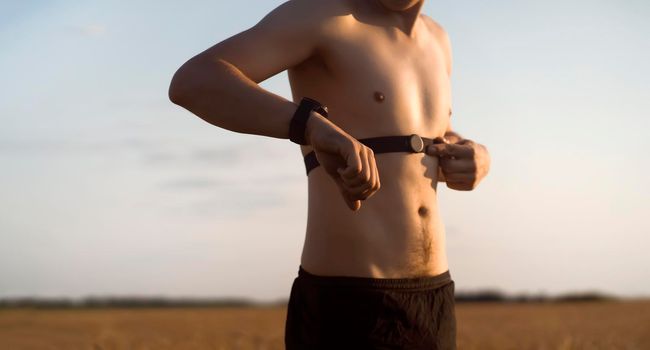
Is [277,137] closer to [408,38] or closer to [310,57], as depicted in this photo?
[310,57]

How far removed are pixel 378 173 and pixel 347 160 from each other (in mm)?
634

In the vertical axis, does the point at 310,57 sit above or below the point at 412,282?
above

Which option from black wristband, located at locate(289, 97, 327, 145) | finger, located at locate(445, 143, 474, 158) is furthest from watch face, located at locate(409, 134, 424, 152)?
black wristband, located at locate(289, 97, 327, 145)

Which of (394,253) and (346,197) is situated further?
(394,253)

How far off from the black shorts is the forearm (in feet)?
2.49

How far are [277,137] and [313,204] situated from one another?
24.4 inches

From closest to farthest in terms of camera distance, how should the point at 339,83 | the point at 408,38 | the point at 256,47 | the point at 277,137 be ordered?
1. the point at 277,137
2. the point at 256,47
3. the point at 339,83
4. the point at 408,38

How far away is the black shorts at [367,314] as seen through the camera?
322cm

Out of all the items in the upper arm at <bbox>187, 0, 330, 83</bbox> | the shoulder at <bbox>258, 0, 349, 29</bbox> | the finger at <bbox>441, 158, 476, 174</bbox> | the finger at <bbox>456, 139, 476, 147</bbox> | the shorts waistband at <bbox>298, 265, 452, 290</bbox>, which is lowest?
the shorts waistband at <bbox>298, 265, 452, 290</bbox>

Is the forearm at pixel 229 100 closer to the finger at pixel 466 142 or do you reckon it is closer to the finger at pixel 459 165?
the finger at pixel 459 165

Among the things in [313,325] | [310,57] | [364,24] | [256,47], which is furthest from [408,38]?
[313,325]

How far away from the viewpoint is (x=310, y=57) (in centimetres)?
335

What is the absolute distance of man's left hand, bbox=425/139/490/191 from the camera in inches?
138

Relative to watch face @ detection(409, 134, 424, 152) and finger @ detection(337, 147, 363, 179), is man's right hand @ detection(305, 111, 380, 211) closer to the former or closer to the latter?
finger @ detection(337, 147, 363, 179)
